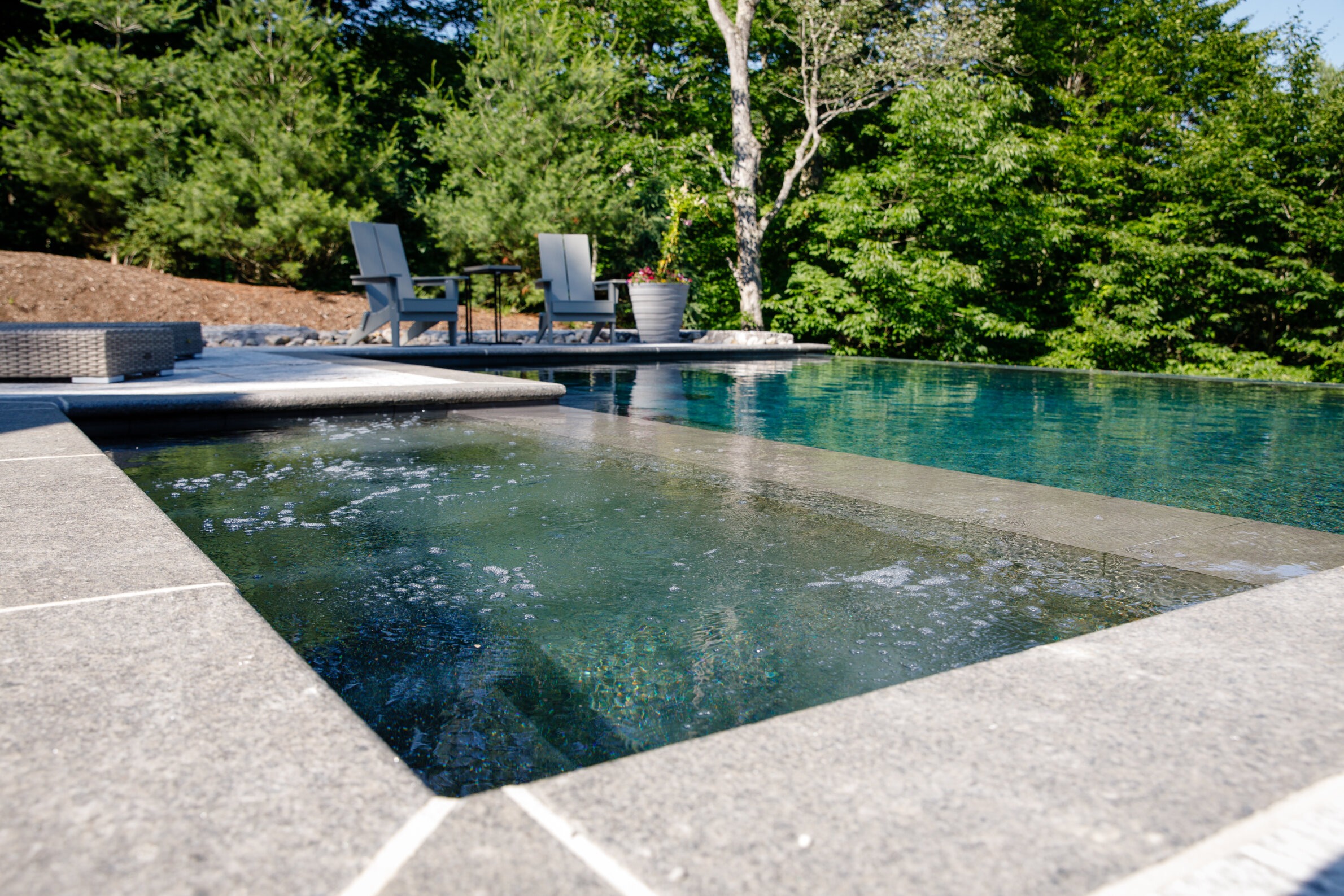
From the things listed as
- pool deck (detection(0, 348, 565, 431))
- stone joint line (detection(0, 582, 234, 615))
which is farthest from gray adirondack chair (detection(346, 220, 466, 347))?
stone joint line (detection(0, 582, 234, 615))

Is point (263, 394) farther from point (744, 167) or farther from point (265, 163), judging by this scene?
point (744, 167)

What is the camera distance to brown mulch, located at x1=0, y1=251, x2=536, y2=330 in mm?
9430

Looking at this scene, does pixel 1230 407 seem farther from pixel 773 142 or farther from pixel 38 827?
pixel 773 142

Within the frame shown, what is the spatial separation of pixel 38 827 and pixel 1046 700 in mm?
950

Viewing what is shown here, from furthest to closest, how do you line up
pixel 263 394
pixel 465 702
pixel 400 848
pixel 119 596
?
pixel 263 394
pixel 465 702
pixel 119 596
pixel 400 848

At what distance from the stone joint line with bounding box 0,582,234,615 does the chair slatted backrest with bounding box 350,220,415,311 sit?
674 centimetres

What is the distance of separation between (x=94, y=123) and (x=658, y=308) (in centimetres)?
708

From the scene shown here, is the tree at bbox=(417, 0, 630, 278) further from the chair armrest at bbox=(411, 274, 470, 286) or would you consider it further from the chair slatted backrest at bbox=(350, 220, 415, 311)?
the chair armrest at bbox=(411, 274, 470, 286)

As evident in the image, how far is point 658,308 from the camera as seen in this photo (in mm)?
10211

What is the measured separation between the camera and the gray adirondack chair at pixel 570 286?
8922 millimetres

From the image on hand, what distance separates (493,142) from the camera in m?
11.7

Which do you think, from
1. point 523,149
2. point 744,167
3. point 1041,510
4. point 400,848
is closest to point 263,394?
point 1041,510

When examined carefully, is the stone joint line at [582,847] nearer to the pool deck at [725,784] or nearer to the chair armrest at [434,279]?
the pool deck at [725,784]

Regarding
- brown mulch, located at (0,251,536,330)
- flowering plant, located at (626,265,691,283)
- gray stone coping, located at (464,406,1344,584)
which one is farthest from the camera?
flowering plant, located at (626,265,691,283)
